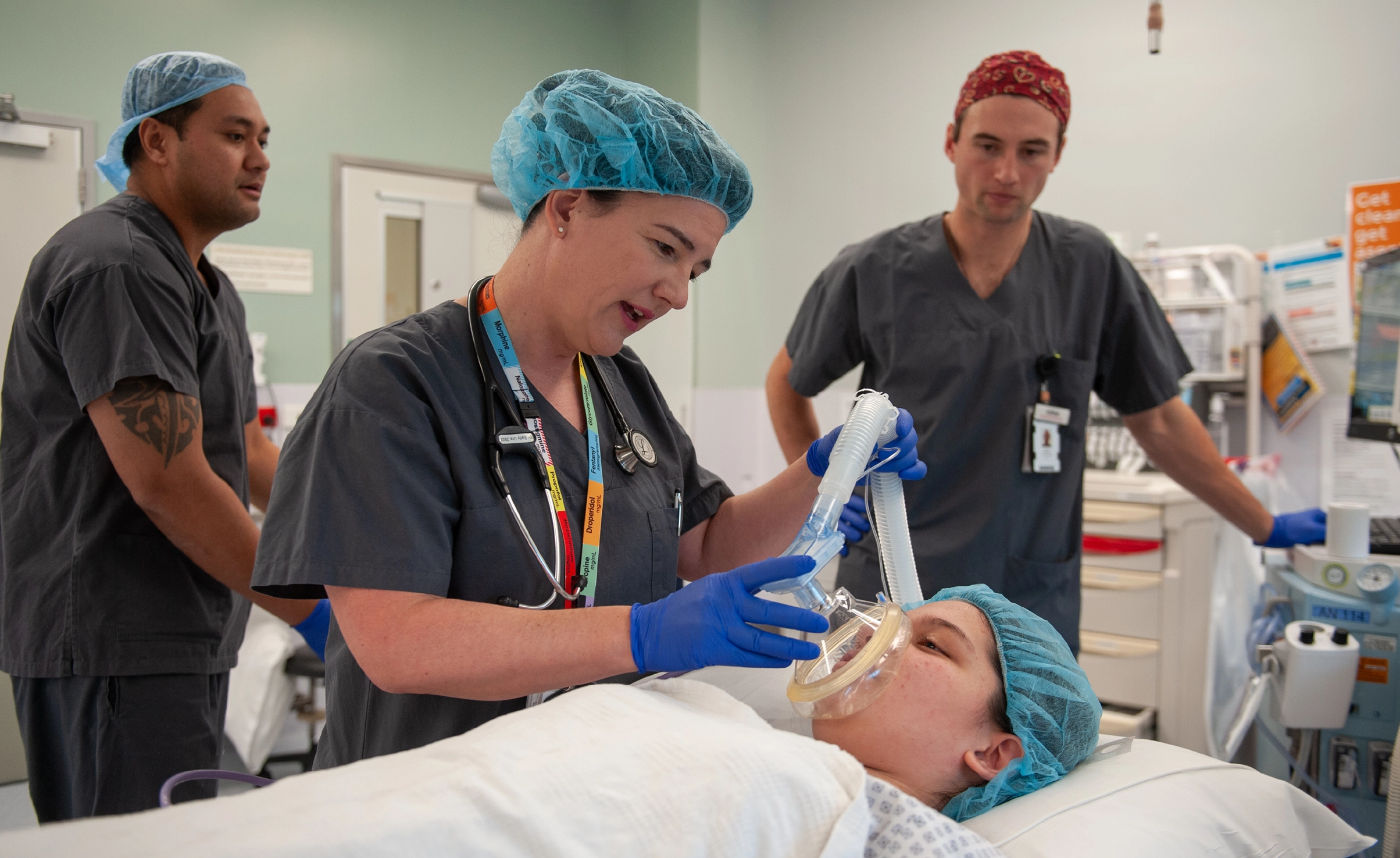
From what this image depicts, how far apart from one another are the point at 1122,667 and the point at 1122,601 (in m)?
0.20

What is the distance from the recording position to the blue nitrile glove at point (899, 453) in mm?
1267

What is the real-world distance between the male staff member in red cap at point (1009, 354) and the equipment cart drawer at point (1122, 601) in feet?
2.91

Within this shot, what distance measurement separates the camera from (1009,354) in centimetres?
170

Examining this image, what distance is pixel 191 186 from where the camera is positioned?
152 centimetres

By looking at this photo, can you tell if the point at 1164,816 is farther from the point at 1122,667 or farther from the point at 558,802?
the point at 1122,667

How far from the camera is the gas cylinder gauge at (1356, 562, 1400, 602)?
1.74 meters

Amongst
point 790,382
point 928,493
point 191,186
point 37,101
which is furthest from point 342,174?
point 928,493

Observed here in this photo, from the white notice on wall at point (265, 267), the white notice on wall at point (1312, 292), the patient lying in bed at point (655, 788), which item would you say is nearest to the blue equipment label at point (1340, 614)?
the patient lying in bed at point (655, 788)

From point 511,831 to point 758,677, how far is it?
0.72 metres

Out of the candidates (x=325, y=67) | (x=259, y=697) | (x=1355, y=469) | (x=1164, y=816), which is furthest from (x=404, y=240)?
(x=1355, y=469)

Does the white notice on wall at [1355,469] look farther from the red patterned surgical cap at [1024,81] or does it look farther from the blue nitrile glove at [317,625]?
the blue nitrile glove at [317,625]

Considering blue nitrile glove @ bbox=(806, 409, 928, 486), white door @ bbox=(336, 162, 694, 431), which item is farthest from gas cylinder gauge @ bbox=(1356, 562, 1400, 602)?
white door @ bbox=(336, 162, 694, 431)

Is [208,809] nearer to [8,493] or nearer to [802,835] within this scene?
[802,835]

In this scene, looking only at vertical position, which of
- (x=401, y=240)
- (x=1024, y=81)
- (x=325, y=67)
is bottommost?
(x=401, y=240)
